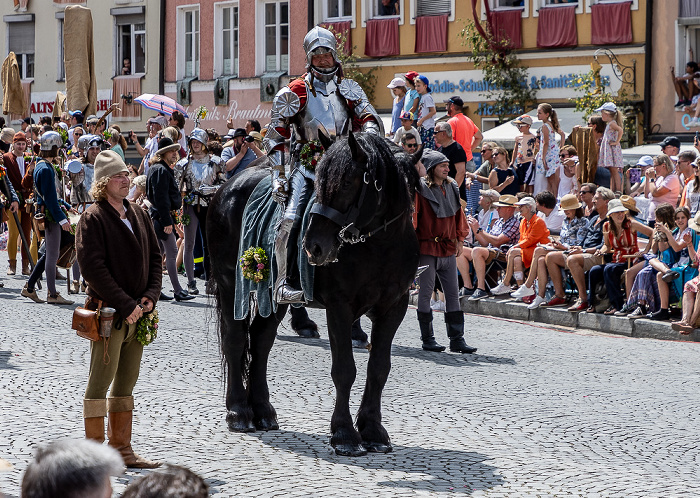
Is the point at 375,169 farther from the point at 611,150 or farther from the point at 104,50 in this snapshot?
the point at 104,50

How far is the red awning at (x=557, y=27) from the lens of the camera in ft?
92.1

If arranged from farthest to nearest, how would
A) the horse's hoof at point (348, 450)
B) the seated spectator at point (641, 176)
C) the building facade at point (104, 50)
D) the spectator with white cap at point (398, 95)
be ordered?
the building facade at point (104, 50), the spectator with white cap at point (398, 95), the seated spectator at point (641, 176), the horse's hoof at point (348, 450)

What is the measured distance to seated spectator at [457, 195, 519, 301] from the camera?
1642 centimetres

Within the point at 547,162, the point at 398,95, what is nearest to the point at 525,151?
the point at 547,162

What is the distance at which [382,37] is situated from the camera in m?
31.6

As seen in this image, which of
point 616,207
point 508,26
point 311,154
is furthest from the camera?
point 508,26

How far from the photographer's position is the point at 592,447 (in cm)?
747

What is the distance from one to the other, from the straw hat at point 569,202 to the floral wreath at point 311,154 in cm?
758

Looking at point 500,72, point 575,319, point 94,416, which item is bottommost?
point 575,319

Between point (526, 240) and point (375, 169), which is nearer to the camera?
point (375, 169)

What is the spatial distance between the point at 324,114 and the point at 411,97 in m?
10.5

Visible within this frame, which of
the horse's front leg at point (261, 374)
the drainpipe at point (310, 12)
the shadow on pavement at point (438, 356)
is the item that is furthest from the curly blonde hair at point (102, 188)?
the drainpipe at point (310, 12)

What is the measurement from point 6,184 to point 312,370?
324 inches

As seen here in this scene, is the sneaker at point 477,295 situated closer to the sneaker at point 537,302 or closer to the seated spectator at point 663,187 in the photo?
the sneaker at point 537,302
